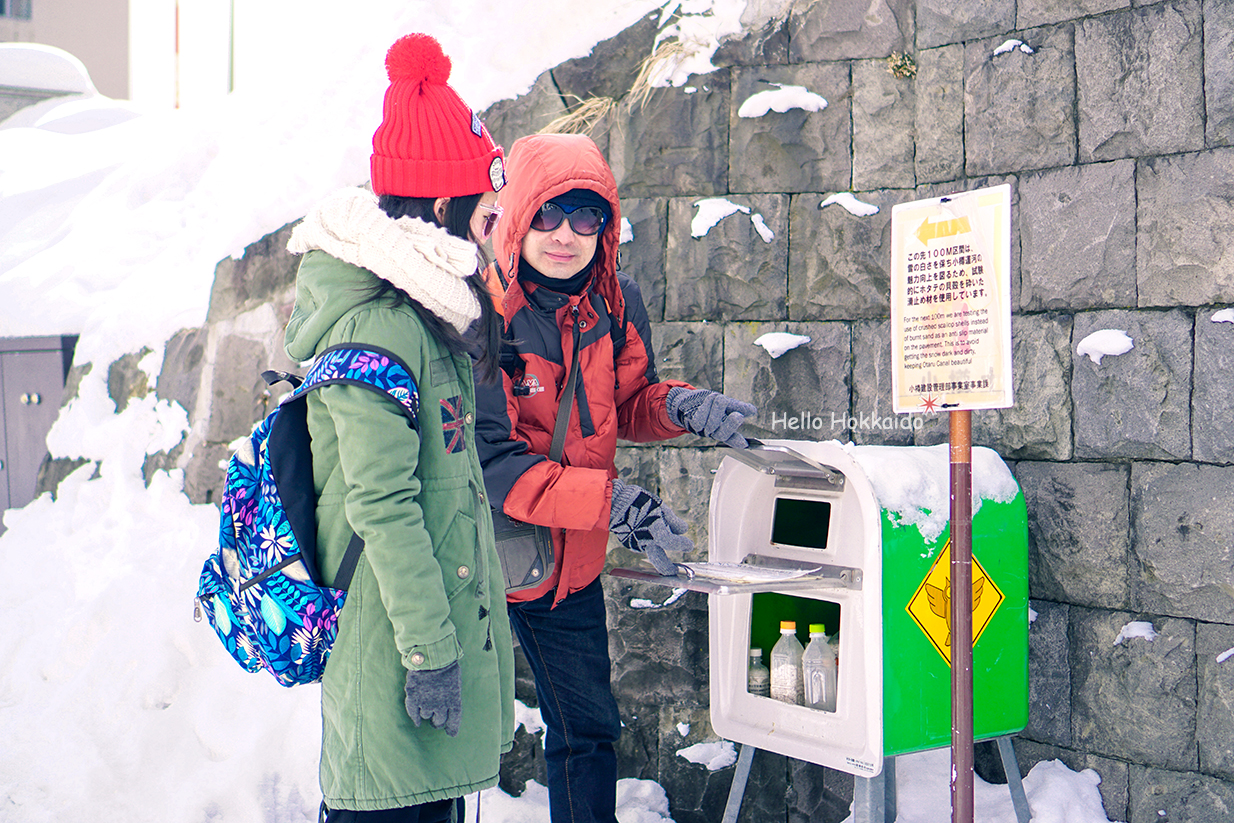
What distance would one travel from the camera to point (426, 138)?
6.45 ft

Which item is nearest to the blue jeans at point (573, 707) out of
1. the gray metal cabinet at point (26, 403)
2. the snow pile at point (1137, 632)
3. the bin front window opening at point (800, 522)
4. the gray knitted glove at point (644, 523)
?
the gray knitted glove at point (644, 523)

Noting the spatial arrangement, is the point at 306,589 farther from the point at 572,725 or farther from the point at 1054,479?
the point at 1054,479

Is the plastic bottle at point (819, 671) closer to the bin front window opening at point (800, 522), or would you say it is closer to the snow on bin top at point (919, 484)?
the bin front window opening at point (800, 522)

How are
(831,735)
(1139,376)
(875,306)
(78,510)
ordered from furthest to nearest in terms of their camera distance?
(78,510) < (875,306) < (1139,376) < (831,735)

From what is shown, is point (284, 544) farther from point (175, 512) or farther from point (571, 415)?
point (175, 512)

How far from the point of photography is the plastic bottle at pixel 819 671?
2.73 metres

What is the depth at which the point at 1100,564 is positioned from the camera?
2883 millimetres

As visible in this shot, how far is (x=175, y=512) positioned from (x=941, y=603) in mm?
4106

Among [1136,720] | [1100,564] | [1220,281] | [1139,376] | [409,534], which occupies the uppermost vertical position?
[1220,281]

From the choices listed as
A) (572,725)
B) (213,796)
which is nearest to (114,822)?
(213,796)

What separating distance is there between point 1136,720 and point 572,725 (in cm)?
162

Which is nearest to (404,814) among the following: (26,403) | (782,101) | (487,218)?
(487,218)

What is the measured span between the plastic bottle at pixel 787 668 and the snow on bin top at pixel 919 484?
1.75 feet

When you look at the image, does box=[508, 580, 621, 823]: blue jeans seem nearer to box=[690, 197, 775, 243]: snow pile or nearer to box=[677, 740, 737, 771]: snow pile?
box=[677, 740, 737, 771]: snow pile
